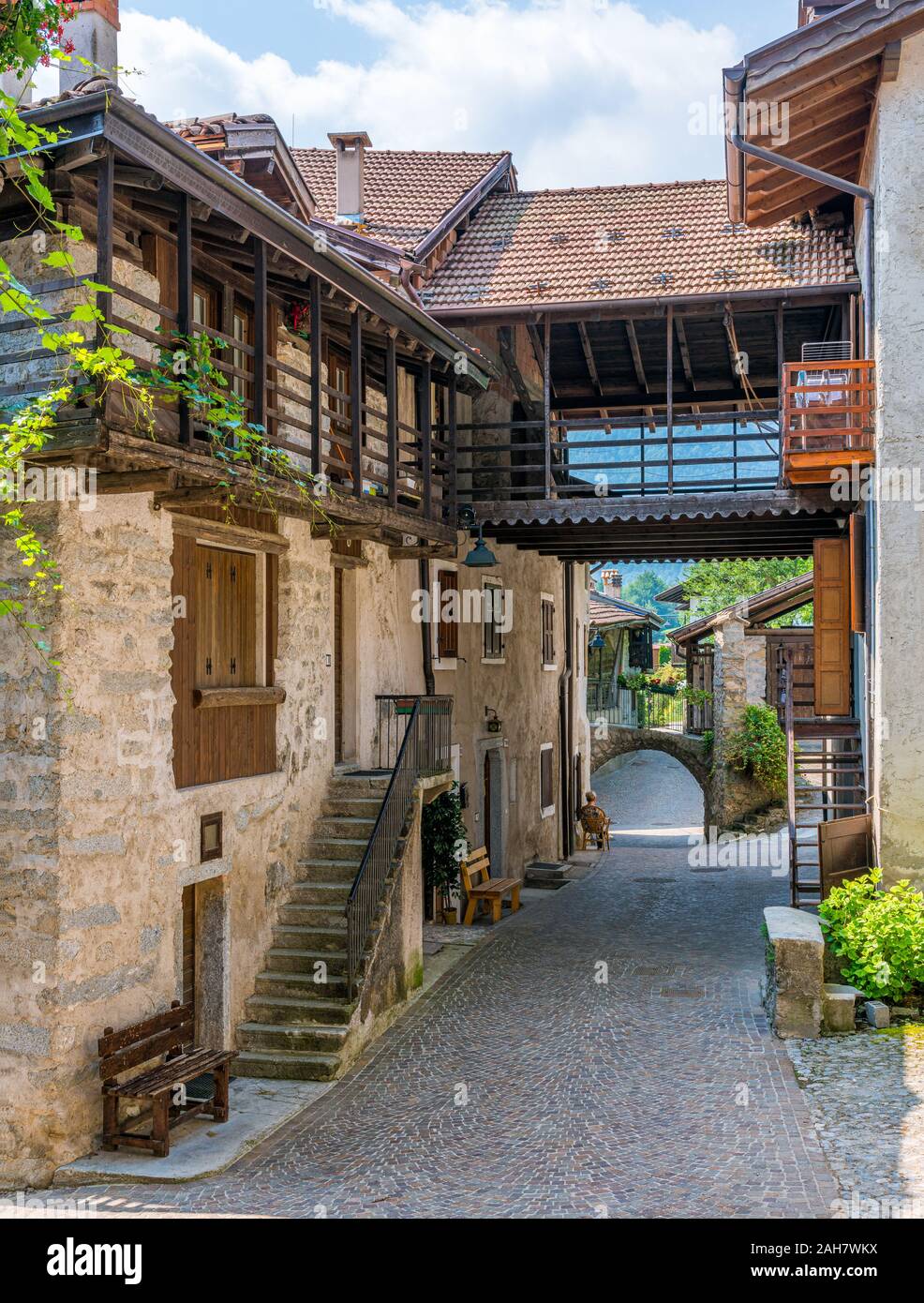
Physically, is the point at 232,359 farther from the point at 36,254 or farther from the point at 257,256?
the point at 36,254

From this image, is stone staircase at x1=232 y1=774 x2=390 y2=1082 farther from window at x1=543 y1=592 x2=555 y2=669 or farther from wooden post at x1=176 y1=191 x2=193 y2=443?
window at x1=543 y1=592 x2=555 y2=669

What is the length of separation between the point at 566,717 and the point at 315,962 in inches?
551

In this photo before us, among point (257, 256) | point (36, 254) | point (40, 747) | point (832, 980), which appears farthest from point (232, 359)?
point (832, 980)

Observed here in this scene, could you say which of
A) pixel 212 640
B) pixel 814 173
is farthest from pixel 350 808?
pixel 814 173

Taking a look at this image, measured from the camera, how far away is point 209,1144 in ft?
27.0

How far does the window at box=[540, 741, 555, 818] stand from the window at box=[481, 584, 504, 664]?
3.52 meters

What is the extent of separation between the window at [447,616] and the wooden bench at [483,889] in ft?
8.98

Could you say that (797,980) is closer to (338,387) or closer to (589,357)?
(338,387)

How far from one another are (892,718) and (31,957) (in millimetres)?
7632

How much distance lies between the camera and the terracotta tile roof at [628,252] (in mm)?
A: 14609

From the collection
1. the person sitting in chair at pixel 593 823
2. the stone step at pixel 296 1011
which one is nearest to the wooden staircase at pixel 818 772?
the stone step at pixel 296 1011

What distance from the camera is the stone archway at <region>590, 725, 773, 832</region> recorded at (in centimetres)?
2506

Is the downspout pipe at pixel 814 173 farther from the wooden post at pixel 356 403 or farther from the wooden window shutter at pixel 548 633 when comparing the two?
the wooden window shutter at pixel 548 633

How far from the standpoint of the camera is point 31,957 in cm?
796
